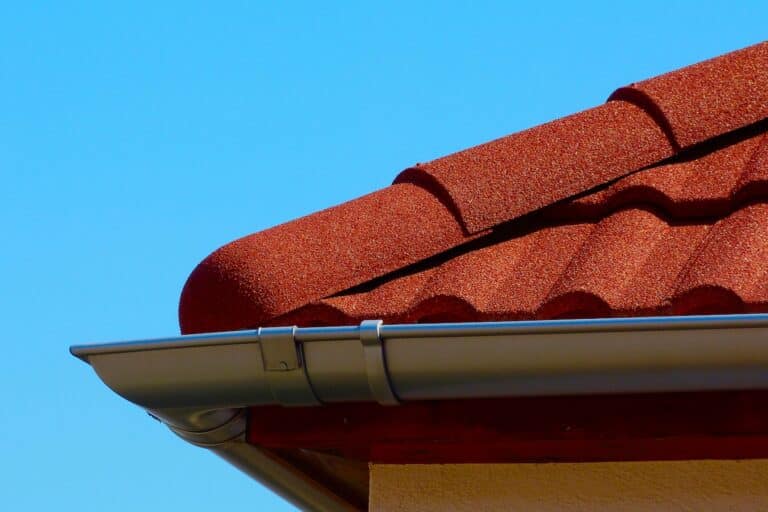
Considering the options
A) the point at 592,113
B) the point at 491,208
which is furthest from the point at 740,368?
the point at 592,113

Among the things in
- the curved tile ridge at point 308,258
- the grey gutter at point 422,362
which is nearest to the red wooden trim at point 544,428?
the grey gutter at point 422,362

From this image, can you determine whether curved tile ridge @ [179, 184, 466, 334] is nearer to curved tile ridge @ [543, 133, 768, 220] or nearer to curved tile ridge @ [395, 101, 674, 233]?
curved tile ridge @ [395, 101, 674, 233]

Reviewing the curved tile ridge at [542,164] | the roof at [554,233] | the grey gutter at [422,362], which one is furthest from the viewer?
the curved tile ridge at [542,164]

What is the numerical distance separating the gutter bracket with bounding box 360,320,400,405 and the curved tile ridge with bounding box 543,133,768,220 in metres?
0.71

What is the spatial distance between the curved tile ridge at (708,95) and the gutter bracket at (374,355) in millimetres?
1030

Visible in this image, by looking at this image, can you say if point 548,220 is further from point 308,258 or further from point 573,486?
point 573,486

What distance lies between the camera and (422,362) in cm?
283

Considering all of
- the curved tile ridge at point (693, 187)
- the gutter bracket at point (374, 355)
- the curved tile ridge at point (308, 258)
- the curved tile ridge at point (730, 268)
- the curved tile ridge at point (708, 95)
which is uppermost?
the curved tile ridge at point (708, 95)

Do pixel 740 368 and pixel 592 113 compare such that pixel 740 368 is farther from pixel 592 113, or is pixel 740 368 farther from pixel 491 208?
pixel 592 113

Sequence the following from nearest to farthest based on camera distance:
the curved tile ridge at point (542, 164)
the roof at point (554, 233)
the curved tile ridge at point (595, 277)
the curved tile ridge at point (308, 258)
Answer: the curved tile ridge at point (595, 277) → the roof at point (554, 233) → the curved tile ridge at point (308, 258) → the curved tile ridge at point (542, 164)

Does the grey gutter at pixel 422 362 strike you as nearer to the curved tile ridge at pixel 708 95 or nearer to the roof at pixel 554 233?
the roof at pixel 554 233

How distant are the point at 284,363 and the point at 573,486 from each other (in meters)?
0.62

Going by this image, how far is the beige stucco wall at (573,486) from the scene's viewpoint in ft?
9.25

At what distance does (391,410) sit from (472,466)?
20 centimetres
